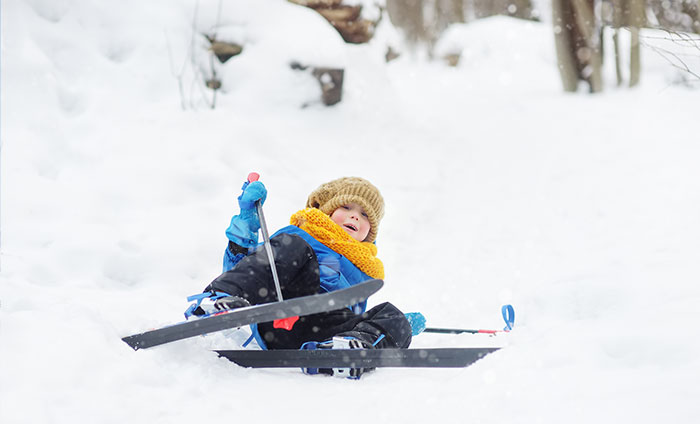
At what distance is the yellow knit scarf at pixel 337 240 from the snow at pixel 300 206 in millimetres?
561

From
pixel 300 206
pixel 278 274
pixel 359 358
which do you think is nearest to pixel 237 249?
pixel 278 274

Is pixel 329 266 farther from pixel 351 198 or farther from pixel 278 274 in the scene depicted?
pixel 351 198

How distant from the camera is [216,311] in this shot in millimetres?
2283

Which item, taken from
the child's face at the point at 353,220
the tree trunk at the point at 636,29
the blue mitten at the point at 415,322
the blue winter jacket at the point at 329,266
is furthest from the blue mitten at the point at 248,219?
the tree trunk at the point at 636,29

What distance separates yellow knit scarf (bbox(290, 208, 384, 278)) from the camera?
299 cm

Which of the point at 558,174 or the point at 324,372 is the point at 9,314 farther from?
the point at 558,174

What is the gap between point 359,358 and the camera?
2.29 m

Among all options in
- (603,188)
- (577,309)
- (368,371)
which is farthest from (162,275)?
(603,188)

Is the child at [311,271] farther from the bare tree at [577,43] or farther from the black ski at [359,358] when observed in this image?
the bare tree at [577,43]

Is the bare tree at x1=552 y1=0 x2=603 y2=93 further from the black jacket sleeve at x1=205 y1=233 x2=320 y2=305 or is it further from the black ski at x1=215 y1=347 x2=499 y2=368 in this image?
the black ski at x1=215 y1=347 x2=499 y2=368

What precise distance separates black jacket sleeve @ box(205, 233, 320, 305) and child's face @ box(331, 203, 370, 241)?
1.47 ft

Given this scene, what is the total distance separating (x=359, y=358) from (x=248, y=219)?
0.93 meters

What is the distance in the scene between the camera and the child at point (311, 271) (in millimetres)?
2541

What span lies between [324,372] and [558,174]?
4727 mm
